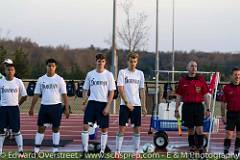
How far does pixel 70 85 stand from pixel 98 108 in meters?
12.5

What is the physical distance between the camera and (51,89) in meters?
12.6

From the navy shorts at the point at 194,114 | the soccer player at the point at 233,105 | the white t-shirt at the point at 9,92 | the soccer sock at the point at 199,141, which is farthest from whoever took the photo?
the soccer player at the point at 233,105

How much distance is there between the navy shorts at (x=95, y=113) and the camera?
12.4 metres

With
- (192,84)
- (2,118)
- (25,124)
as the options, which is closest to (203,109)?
(192,84)

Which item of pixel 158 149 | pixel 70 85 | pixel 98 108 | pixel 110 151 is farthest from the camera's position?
pixel 70 85

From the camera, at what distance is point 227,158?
1296 centimetres

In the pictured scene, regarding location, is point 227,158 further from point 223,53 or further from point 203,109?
point 223,53

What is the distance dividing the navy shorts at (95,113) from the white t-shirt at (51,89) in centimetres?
70

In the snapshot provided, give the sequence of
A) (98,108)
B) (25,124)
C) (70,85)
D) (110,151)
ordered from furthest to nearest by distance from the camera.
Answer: (70,85) → (25,124) → (110,151) → (98,108)

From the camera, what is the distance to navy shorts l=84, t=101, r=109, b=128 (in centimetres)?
1244

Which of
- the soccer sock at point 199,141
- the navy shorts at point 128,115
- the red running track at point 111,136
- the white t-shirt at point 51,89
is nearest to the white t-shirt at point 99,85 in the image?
the navy shorts at point 128,115

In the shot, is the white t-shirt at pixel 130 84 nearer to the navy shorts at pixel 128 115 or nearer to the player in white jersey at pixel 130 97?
the player in white jersey at pixel 130 97

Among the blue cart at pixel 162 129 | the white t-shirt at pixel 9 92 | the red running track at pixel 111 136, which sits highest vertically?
the white t-shirt at pixel 9 92

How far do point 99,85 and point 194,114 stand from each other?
7.18 feet
